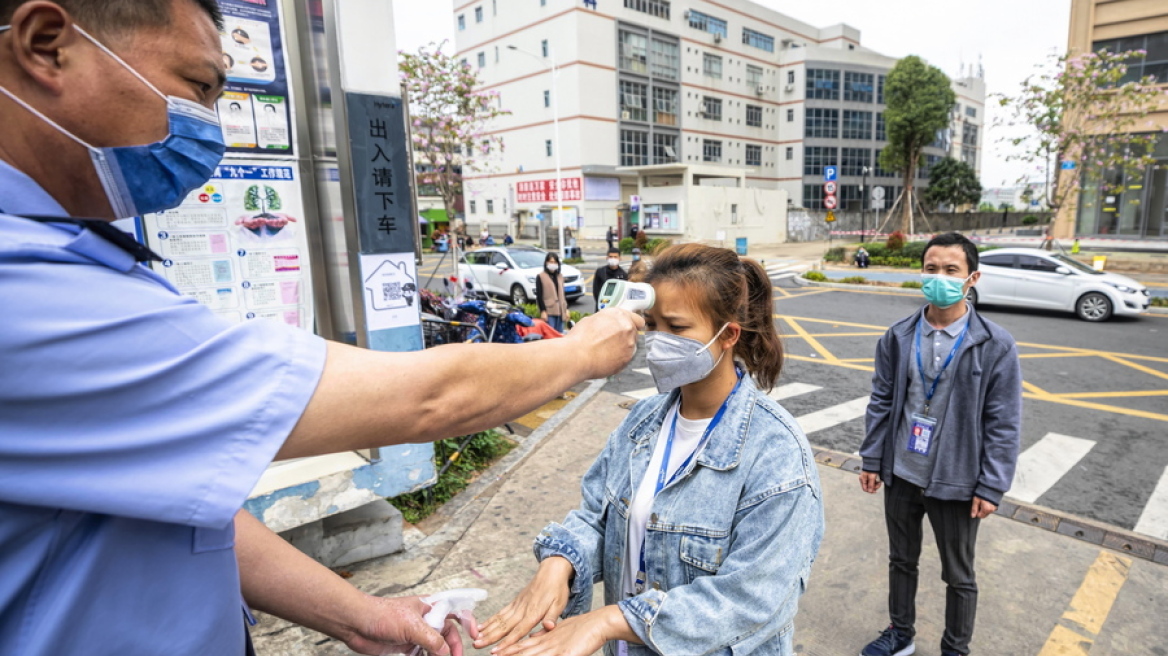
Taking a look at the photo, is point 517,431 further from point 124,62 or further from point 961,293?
point 124,62

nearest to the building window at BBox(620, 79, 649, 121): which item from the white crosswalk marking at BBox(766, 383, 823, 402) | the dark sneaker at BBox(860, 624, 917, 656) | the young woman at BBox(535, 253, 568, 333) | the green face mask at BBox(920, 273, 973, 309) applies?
the young woman at BBox(535, 253, 568, 333)

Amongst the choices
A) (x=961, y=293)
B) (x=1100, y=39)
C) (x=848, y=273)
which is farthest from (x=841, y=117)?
(x=961, y=293)

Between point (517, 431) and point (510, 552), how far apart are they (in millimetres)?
2629

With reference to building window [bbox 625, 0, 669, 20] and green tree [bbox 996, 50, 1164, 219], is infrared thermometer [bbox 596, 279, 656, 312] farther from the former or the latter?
building window [bbox 625, 0, 669, 20]

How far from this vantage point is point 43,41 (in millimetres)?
904

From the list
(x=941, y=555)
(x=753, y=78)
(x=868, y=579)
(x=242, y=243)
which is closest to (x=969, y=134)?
(x=753, y=78)

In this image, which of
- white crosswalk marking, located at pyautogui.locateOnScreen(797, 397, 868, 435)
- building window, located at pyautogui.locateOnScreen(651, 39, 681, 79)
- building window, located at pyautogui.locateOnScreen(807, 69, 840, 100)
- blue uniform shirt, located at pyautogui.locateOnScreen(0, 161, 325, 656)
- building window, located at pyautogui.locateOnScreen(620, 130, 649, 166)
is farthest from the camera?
building window, located at pyautogui.locateOnScreen(807, 69, 840, 100)

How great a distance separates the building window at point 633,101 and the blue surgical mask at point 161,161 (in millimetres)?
40901

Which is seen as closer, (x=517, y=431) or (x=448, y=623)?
(x=448, y=623)

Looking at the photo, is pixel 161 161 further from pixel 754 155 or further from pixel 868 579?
pixel 754 155

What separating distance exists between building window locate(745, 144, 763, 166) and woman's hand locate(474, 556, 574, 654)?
51.4m

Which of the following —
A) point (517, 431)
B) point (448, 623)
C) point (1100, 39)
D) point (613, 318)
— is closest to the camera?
point (613, 318)

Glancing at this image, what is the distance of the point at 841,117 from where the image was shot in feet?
167

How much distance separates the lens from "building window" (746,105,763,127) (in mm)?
49031
